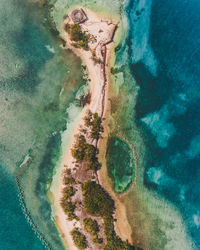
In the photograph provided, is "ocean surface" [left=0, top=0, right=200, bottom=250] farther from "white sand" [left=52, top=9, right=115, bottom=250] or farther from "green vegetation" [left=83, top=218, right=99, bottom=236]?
"green vegetation" [left=83, top=218, right=99, bottom=236]

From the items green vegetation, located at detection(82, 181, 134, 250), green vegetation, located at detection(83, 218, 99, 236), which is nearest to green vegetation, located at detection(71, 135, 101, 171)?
green vegetation, located at detection(82, 181, 134, 250)

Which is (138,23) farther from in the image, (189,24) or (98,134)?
(98,134)

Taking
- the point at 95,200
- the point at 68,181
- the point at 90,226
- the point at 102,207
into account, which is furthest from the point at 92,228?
the point at 68,181

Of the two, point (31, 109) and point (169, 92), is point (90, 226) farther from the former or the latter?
point (169, 92)

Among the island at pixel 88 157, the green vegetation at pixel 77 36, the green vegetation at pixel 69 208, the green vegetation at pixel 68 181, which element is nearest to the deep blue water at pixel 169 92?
the island at pixel 88 157

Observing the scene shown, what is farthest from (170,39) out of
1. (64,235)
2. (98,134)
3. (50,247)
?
(50,247)
